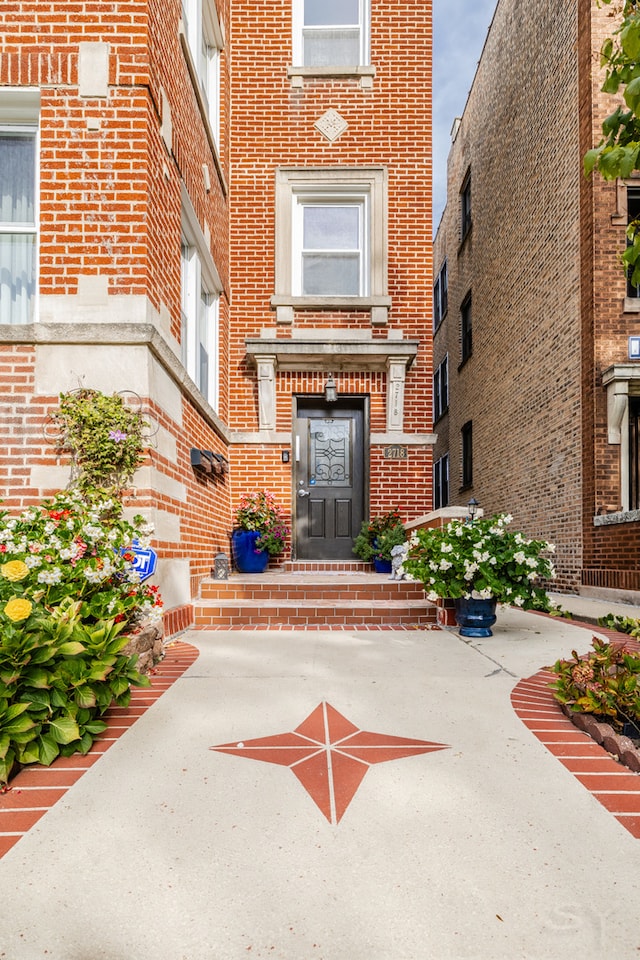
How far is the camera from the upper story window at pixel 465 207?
14938 mm

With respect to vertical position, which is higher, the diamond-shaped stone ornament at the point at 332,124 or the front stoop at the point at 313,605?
the diamond-shaped stone ornament at the point at 332,124

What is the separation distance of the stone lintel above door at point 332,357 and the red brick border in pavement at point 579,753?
5.41m

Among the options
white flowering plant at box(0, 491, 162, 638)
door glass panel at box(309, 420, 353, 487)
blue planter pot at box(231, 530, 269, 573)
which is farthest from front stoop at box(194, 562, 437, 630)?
door glass panel at box(309, 420, 353, 487)

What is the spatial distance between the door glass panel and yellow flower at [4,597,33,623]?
6568 mm

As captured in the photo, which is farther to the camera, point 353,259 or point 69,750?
point 353,259

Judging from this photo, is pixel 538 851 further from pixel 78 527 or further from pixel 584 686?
pixel 78 527

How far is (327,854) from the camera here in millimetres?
1805

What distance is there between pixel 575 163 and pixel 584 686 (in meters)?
8.16

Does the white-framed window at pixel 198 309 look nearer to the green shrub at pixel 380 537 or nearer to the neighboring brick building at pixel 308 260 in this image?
the neighboring brick building at pixel 308 260

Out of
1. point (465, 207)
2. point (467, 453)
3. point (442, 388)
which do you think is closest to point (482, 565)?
point (467, 453)

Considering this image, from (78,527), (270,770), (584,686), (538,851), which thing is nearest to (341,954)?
(538,851)

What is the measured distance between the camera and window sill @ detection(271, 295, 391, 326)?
8445 mm

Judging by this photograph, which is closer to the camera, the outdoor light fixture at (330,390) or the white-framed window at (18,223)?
the white-framed window at (18,223)


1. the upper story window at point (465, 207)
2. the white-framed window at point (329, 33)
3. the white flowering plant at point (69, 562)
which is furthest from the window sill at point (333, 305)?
the upper story window at point (465, 207)
